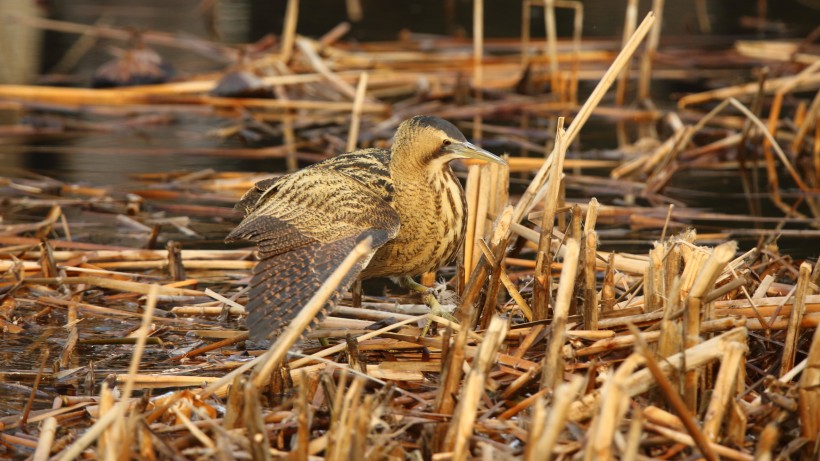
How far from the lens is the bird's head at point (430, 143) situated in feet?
13.1

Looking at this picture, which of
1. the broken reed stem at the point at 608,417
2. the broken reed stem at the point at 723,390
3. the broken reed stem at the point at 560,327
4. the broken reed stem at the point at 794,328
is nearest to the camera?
the broken reed stem at the point at 608,417

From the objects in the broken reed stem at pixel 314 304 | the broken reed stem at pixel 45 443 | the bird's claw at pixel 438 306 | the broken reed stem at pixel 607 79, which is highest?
the broken reed stem at pixel 607 79

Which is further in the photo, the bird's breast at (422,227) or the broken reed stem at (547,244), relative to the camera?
the bird's breast at (422,227)

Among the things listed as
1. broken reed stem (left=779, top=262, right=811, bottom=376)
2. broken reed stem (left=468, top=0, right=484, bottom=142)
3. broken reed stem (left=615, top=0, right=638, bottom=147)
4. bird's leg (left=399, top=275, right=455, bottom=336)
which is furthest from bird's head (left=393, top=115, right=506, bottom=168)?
broken reed stem (left=468, top=0, right=484, bottom=142)

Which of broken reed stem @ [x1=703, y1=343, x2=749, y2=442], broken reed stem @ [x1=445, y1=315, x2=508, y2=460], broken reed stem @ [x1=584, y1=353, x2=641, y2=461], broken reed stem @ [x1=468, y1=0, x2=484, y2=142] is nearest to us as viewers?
broken reed stem @ [x1=584, y1=353, x2=641, y2=461]

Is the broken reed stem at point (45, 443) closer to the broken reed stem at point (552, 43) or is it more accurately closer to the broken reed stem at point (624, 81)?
the broken reed stem at point (624, 81)

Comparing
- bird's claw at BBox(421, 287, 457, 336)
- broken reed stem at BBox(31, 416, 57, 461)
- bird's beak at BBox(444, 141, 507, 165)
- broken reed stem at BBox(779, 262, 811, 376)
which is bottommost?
broken reed stem at BBox(31, 416, 57, 461)

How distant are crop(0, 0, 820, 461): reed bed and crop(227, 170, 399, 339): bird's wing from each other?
0.17m

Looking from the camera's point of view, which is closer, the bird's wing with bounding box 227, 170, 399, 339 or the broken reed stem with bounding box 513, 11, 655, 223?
the bird's wing with bounding box 227, 170, 399, 339

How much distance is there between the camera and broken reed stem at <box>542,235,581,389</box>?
2.98 metres

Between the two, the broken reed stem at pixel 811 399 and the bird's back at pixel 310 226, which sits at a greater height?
the bird's back at pixel 310 226

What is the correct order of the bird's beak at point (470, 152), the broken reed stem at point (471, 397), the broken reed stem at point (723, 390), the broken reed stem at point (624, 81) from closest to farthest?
the broken reed stem at point (471, 397), the broken reed stem at point (723, 390), the bird's beak at point (470, 152), the broken reed stem at point (624, 81)

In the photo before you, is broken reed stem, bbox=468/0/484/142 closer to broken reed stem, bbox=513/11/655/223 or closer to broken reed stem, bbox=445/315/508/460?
broken reed stem, bbox=513/11/655/223

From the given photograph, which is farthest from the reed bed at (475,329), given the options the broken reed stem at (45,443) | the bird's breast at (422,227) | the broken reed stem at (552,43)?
the broken reed stem at (552,43)
